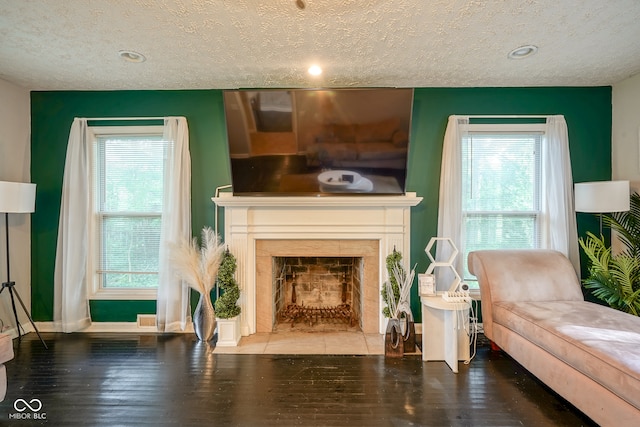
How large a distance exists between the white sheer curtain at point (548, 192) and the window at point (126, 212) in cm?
275

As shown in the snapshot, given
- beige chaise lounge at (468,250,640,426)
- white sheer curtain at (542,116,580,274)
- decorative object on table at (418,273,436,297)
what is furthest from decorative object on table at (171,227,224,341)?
white sheer curtain at (542,116,580,274)

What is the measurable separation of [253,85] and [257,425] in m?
2.73

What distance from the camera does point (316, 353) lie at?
277 cm

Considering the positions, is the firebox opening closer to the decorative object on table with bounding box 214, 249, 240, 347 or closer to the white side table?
the decorative object on table with bounding box 214, 249, 240, 347

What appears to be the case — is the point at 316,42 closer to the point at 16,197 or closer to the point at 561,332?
the point at 561,332

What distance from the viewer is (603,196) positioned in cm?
276

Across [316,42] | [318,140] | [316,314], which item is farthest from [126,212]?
[316,42]

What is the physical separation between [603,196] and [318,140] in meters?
2.41

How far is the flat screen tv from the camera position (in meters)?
2.91

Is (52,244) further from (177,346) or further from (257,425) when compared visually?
(257,425)

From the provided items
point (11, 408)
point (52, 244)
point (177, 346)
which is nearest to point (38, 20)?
point (52, 244)

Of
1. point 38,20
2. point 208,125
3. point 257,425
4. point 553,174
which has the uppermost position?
point 38,20

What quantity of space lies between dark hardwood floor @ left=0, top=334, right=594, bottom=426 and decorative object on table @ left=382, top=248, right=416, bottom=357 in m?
0.12

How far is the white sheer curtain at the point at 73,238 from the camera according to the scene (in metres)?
3.18
